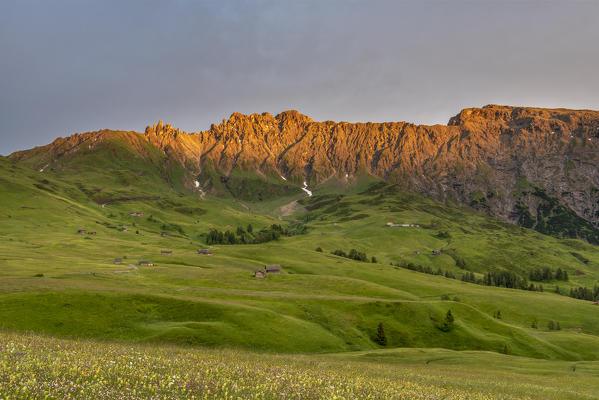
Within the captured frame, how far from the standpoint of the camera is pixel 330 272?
196m

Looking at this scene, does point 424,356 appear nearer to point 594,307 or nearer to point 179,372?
point 179,372

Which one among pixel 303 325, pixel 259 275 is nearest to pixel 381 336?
pixel 303 325

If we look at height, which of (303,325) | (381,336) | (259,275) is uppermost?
(303,325)

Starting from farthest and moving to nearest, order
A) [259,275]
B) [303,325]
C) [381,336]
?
[259,275] → [381,336] → [303,325]

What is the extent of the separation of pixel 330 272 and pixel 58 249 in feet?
466

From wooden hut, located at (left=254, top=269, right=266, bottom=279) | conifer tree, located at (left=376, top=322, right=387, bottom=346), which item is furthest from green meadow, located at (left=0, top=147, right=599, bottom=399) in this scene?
wooden hut, located at (left=254, top=269, right=266, bottom=279)

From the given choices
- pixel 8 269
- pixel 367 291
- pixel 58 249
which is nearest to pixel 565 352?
pixel 367 291

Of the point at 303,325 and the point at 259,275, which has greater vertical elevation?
the point at 303,325

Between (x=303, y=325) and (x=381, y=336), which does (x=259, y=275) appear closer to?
(x=303, y=325)

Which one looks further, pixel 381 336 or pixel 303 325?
pixel 381 336

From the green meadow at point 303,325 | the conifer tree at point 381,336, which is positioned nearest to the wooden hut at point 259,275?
the green meadow at point 303,325

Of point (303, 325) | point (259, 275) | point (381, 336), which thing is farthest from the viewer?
point (259, 275)

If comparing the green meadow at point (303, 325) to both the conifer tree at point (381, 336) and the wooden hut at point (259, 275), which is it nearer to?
the conifer tree at point (381, 336)

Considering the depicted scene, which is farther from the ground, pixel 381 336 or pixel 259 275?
pixel 259 275
